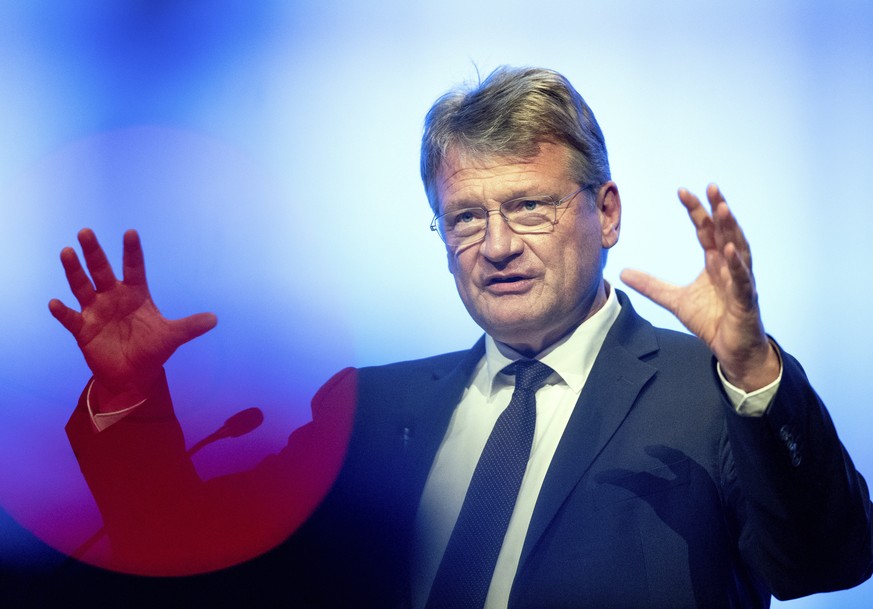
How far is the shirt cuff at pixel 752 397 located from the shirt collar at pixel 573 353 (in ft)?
1.52

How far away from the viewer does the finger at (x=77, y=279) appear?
143 cm

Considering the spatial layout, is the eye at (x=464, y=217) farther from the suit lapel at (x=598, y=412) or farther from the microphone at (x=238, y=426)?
the microphone at (x=238, y=426)

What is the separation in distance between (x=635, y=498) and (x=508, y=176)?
2.16 feet

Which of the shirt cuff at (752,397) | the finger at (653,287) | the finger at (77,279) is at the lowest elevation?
the shirt cuff at (752,397)

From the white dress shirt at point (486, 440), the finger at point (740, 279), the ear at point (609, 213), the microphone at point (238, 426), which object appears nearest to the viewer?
the finger at point (740, 279)

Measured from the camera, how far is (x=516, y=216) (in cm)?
169

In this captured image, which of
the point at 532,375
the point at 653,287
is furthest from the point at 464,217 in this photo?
the point at 653,287

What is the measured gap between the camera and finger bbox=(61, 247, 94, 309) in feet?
4.69

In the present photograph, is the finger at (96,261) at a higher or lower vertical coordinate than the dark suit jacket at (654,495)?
higher

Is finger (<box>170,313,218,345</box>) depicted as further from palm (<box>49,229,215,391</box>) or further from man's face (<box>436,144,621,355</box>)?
man's face (<box>436,144,621,355</box>)

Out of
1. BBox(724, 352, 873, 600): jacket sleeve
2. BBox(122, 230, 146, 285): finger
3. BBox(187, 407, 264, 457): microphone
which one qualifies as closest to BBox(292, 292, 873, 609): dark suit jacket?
BBox(724, 352, 873, 600): jacket sleeve

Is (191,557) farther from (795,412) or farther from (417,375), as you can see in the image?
(795,412)

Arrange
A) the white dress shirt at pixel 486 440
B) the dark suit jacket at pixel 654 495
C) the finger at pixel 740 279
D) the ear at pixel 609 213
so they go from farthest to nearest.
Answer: the ear at pixel 609 213 → the white dress shirt at pixel 486 440 → the dark suit jacket at pixel 654 495 → the finger at pixel 740 279

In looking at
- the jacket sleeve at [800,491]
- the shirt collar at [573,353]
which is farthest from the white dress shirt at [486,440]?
the jacket sleeve at [800,491]
